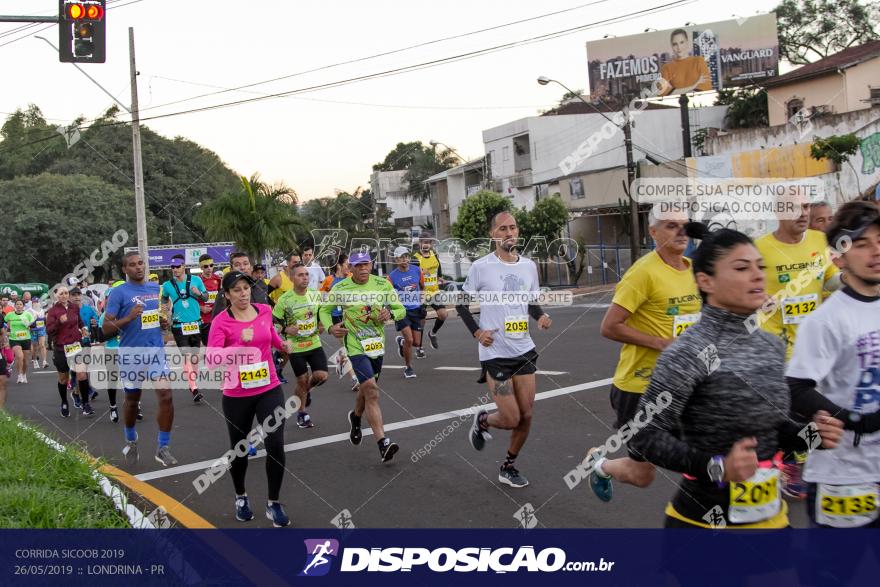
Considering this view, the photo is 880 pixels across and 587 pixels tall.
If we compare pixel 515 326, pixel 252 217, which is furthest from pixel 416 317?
pixel 252 217

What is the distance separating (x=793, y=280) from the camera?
19.8ft

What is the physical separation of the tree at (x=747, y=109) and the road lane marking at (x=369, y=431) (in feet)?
126

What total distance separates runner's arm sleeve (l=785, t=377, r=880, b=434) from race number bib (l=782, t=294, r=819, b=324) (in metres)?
2.78

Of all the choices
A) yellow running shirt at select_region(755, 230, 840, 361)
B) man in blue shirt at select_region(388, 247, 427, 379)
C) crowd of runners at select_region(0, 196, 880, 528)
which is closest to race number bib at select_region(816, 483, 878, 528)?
crowd of runners at select_region(0, 196, 880, 528)

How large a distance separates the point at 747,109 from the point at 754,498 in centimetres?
4701

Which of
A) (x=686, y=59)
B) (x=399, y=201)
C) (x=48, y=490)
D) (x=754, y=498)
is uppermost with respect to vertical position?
(x=686, y=59)

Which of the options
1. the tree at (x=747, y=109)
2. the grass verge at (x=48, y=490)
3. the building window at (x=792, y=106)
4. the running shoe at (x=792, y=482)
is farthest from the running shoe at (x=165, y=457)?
the tree at (x=747, y=109)

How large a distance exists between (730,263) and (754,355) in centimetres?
34

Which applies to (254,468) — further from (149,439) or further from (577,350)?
(577,350)

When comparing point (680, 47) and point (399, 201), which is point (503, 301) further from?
point (399, 201)

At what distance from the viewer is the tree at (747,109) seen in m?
45.1

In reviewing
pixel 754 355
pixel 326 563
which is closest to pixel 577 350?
pixel 326 563

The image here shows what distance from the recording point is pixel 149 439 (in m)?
9.68

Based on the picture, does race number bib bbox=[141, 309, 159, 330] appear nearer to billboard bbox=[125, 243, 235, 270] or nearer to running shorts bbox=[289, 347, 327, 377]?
running shorts bbox=[289, 347, 327, 377]
